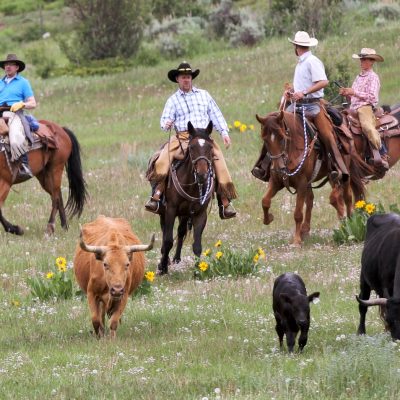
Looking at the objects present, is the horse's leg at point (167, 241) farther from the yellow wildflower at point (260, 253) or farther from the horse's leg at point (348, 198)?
the horse's leg at point (348, 198)

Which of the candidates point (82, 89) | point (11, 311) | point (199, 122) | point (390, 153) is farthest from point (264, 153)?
point (82, 89)

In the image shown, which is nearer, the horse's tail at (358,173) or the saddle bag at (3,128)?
the horse's tail at (358,173)

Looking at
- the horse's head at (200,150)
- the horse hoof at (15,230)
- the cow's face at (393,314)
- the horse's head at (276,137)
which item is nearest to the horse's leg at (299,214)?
the horse's head at (276,137)

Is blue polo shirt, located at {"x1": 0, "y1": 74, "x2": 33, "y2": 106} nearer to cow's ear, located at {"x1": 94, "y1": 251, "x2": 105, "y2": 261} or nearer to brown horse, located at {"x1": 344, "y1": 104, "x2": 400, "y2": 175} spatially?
brown horse, located at {"x1": 344, "y1": 104, "x2": 400, "y2": 175}

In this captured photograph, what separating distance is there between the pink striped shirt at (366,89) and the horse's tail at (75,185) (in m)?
4.74

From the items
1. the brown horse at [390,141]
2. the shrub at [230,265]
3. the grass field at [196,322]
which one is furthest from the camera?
the brown horse at [390,141]

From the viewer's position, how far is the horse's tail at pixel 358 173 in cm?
1897

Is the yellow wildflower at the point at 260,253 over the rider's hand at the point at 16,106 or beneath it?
beneath

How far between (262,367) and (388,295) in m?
1.40

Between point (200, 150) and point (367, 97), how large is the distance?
4.80 meters

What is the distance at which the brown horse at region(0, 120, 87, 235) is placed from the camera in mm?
20094

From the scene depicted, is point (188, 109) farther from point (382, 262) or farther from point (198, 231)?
point (382, 262)

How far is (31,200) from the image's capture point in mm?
23094

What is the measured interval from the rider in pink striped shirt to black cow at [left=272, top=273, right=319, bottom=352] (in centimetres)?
816
